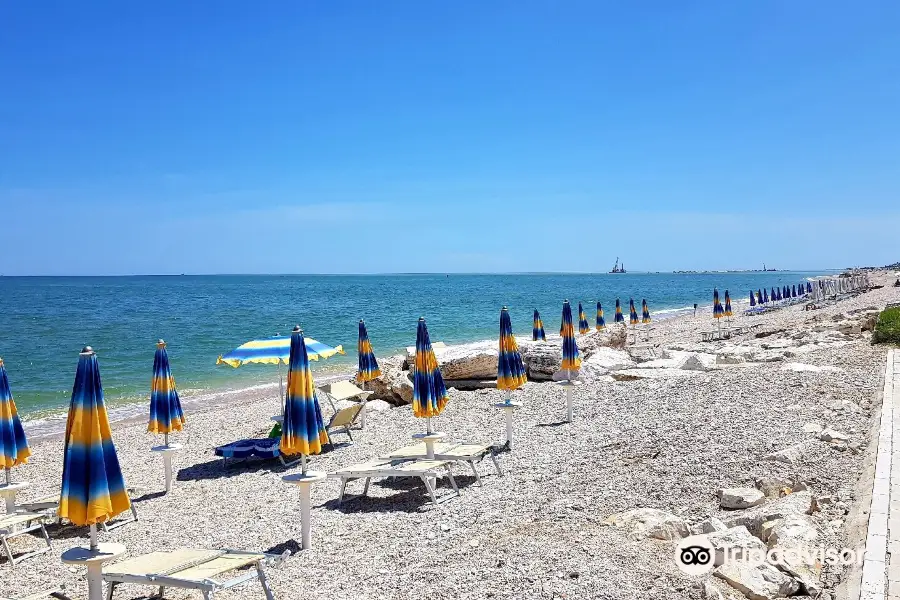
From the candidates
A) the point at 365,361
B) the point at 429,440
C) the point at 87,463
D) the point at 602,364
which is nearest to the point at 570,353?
the point at 602,364

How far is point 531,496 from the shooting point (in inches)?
277

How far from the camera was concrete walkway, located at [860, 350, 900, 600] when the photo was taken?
4.16 metres

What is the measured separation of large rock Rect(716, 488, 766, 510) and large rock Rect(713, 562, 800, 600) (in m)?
1.49

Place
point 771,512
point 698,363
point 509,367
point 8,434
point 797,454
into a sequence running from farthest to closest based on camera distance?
point 698,363 → point 509,367 → point 8,434 → point 797,454 → point 771,512

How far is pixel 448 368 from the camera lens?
1524 cm

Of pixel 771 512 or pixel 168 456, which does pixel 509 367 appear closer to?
pixel 168 456

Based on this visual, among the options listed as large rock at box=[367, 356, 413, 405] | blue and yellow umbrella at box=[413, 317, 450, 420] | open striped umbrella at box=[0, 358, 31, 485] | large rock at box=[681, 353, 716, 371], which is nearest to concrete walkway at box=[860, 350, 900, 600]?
blue and yellow umbrella at box=[413, 317, 450, 420]

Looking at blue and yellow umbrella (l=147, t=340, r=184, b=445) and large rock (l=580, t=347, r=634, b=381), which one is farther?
large rock (l=580, t=347, r=634, b=381)

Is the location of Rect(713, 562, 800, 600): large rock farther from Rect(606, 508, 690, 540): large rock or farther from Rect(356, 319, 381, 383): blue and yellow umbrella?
Rect(356, 319, 381, 383): blue and yellow umbrella

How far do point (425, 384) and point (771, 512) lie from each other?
4.57 meters

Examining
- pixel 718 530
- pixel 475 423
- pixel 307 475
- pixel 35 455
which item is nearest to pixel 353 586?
pixel 307 475

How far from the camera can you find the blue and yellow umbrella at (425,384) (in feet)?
29.1

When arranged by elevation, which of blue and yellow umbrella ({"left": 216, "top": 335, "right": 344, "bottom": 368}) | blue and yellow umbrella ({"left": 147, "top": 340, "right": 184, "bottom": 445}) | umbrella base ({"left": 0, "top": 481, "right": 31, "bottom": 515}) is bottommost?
umbrella base ({"left": 0, "top": 481, "right": 31, "bottom": 515})

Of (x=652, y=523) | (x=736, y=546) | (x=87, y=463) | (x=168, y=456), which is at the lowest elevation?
(x=168, y=456)
